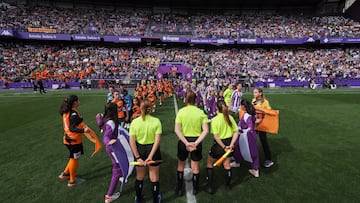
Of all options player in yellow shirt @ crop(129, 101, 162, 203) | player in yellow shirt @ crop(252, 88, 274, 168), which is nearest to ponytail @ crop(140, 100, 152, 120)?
player in yellow shirt @ crop(129, 101, 162, 203)

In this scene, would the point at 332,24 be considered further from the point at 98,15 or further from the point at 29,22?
the point at 29,22

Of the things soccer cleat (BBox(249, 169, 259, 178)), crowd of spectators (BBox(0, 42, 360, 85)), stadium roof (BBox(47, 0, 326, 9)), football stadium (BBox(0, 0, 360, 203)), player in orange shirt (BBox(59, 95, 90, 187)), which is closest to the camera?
football stadium (BBox(0, 0, 360, 203))

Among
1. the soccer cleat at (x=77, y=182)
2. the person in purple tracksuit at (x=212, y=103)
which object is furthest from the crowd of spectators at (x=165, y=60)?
the soccer cleat at (x=77, y=182)

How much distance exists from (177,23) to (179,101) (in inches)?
1347

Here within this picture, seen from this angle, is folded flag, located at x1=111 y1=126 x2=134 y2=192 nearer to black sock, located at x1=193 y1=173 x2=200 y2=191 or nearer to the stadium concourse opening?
black sock, located at x1=193 y1=173 x2=200 y2=191

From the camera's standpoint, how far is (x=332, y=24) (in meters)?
45.2

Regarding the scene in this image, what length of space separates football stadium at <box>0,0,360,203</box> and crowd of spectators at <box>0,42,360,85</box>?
0.97ft

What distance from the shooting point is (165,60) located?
39.8 m

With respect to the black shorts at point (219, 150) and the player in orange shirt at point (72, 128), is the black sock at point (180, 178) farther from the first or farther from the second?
the player in orange shirt at point (72, 128)

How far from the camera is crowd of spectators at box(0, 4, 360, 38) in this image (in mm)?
41125

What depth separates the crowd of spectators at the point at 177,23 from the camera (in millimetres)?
41125

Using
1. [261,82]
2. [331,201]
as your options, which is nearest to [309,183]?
[331,201]

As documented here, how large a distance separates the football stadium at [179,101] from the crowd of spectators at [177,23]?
331mm

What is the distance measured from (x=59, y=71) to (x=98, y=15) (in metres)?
18.3
